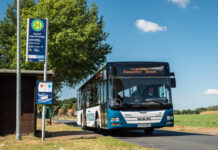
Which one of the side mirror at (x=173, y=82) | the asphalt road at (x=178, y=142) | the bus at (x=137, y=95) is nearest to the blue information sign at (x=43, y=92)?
the bus at (x=137, y=95)

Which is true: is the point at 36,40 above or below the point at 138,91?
above

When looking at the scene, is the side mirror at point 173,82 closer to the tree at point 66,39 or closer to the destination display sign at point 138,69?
the destination display sign at point 138,69

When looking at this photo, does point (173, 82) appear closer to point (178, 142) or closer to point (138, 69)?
point (138, 69)

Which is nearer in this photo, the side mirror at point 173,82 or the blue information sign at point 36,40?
the blue information sign at point 36,40

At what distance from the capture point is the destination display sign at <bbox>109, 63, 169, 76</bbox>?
1373 cm

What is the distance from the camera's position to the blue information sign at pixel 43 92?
1193 centimetres

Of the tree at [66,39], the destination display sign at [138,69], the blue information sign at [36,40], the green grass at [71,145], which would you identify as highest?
the tree at [66,39]

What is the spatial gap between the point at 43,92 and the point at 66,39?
15.1 m

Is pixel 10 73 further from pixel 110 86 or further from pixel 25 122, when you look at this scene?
pixel 110 86

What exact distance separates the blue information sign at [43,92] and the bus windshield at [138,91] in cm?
288

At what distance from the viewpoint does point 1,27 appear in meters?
32.8

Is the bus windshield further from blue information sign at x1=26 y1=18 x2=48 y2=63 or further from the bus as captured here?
blue information sign at x1=26 y1=18 x2=48 y2=63

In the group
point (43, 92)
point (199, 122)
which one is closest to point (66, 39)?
point (43, 92)

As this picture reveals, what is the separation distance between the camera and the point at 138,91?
1345cm
